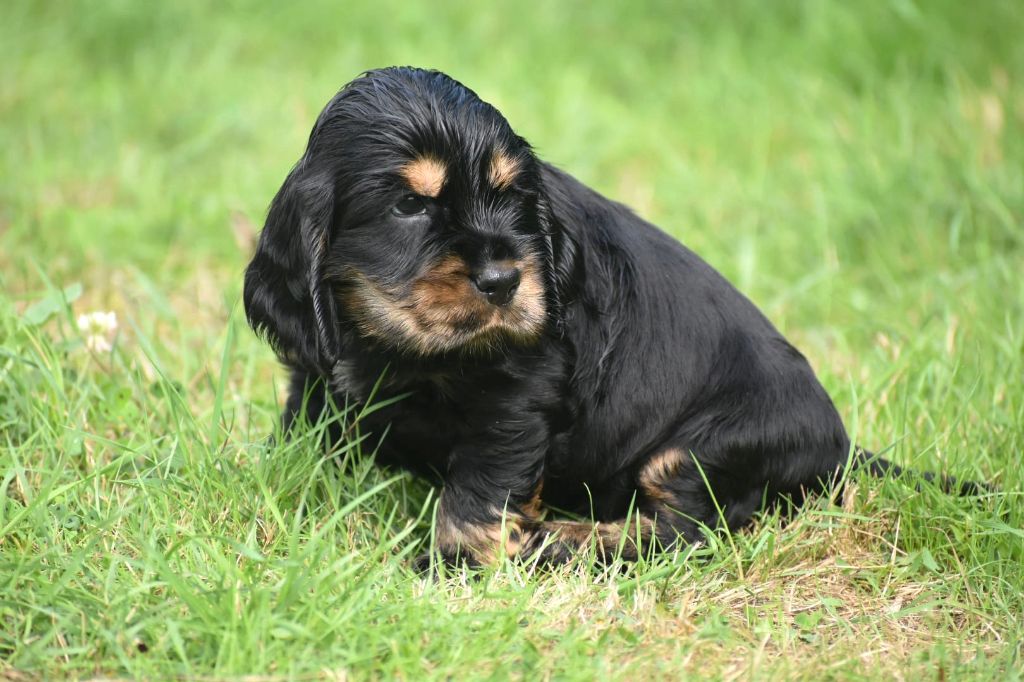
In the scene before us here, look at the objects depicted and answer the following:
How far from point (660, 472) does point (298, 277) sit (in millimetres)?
1197

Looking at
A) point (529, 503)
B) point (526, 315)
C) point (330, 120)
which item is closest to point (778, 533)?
point (529, 503)

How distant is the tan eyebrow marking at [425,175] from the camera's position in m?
2.89

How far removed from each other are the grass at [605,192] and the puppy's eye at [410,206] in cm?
80

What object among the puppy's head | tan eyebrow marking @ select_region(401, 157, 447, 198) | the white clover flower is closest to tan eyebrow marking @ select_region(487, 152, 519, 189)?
the puppy's head

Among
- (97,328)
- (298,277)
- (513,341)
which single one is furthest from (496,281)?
(97,328)

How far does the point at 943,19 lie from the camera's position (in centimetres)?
699

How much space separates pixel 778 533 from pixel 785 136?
163 inches

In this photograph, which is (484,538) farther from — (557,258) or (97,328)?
(97,328)

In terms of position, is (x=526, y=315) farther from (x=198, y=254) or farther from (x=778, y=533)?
(x=198, y=254)

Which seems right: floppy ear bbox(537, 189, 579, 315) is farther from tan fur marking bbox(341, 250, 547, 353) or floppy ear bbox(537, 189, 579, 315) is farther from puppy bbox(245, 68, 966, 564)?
tan fur marking bbox(341, 250, 547, 353)

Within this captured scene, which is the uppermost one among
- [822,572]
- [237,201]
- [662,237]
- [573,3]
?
[573,3]

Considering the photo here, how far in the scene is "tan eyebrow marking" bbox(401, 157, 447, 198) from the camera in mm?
2893

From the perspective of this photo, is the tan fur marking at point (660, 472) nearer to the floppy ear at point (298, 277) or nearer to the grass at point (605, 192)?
the grass at point (605, 192)

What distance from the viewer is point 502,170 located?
299 centimetres
